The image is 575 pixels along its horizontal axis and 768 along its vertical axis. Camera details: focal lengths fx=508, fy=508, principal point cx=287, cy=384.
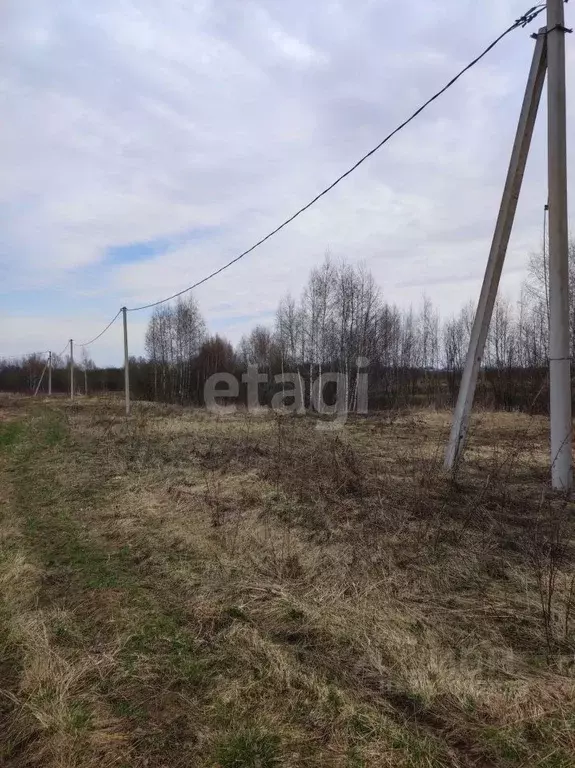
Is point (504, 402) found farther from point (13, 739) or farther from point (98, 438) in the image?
point (13, 739)

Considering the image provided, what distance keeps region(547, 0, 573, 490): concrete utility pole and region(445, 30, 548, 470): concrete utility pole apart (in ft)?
0.62

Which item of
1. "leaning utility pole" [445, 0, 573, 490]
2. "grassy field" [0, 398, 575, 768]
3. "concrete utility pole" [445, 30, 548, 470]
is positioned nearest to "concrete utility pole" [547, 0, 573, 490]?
"leaning utility pole" [445, 0, 573, 490]

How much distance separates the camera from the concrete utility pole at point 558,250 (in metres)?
5.64

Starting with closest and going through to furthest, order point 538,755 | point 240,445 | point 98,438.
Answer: point 538,755, point 240,445, point 98,438

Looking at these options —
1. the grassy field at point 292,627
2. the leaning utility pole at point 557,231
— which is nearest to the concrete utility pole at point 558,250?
the leaning utility pole at point 557,231

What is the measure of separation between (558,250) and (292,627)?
5.06 metres

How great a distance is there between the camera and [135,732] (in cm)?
212

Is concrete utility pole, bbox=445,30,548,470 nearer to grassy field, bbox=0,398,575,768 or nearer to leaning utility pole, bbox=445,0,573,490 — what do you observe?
leaning utility pole, bbox=445,0,573,490

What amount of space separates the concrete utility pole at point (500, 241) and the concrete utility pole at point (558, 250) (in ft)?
0.62

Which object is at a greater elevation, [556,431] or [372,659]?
[556,431]

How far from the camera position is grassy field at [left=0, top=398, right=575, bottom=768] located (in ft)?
6.75

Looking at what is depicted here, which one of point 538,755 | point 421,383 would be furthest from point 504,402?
point 538,755

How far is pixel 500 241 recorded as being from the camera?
6.46 m

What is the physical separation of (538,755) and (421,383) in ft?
132
